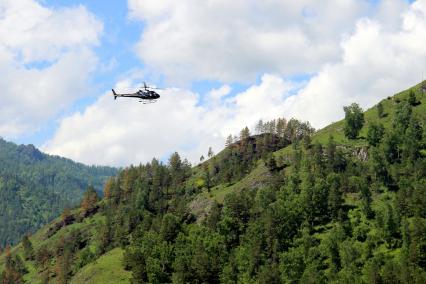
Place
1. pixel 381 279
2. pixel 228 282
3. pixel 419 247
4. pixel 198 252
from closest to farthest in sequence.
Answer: pixel 381 279
pixel 419 247
pixel 228 282
pixel 198 252

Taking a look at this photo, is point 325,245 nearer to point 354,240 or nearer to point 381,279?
point 354,240

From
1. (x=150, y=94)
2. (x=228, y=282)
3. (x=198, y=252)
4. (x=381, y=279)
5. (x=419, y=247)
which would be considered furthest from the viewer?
(x=198, y=252)

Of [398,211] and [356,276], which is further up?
[398,211]

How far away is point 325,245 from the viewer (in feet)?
616

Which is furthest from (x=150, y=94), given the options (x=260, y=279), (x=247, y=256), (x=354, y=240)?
(x=354, y=240)

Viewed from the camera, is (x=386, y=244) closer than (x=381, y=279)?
No

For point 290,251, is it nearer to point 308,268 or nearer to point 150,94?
point 308,268

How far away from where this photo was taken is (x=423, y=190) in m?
195

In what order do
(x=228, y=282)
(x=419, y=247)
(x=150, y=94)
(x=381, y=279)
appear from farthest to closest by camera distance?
(x=228, y=282), (x=419, y=247), (x=381, y=279), (x=150, y=94)

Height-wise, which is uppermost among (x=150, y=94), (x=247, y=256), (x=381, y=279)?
(x=150, y=94)

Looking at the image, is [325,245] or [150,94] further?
[325,245]

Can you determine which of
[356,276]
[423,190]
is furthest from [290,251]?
[423,190]

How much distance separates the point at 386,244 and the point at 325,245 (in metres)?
20.6

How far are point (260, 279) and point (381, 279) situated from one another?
1499 inches
